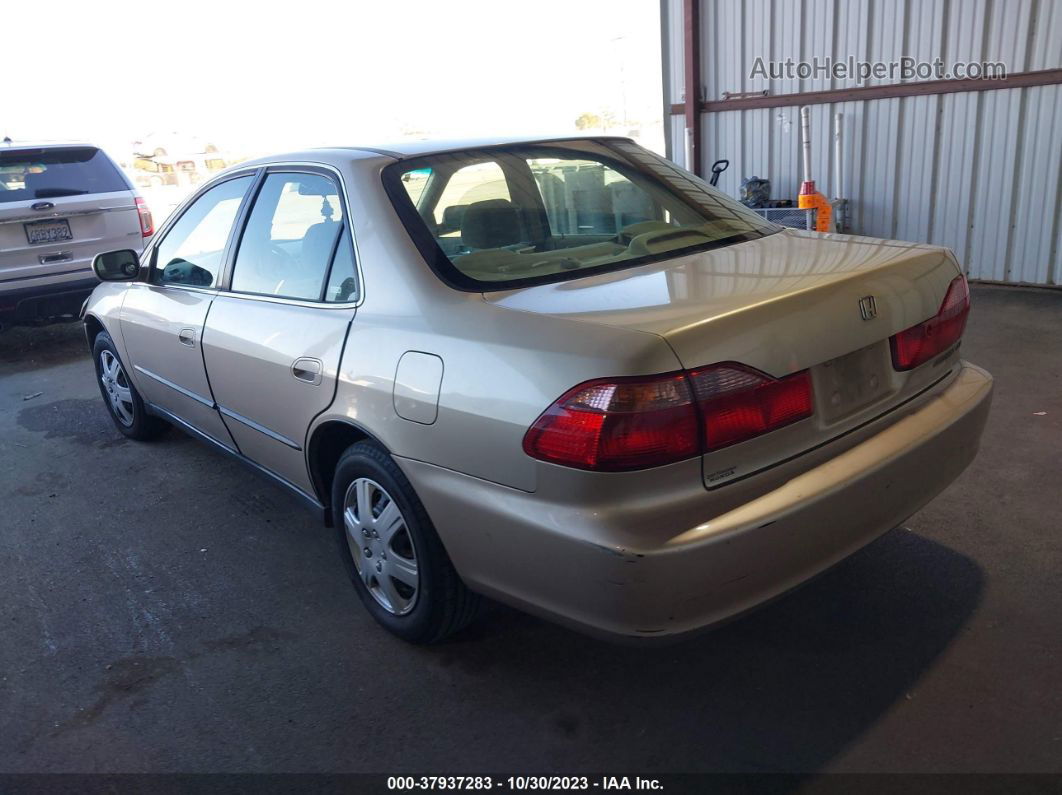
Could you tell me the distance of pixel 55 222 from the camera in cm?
728

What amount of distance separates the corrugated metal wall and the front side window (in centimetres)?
619

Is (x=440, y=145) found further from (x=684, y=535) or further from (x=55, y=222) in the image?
(x=55, y=222)

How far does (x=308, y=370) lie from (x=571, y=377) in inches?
46.8

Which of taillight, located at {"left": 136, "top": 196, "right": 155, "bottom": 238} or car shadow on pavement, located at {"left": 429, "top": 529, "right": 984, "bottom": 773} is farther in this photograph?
taillight, located at {"left": 136, "top": 196, "right": 155, "bottom": 238}

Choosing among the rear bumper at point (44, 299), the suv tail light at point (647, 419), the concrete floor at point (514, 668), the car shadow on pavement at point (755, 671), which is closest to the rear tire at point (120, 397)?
the concrete floor at point (514, 668)

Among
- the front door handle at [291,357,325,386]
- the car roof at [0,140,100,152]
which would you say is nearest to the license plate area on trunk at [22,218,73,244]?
the car roof at [0,140,100,152]

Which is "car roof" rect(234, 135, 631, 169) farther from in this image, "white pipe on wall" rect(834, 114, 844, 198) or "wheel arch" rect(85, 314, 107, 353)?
"white pipe on wall" rect(834, 114, 844, 198)

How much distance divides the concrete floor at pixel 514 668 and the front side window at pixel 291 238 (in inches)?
45.4

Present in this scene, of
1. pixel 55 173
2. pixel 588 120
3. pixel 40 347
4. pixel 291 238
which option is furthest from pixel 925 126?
pixel 588 120

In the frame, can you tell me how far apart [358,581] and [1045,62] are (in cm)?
674

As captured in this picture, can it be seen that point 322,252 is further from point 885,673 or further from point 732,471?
point 885,673

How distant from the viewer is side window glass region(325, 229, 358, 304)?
276cm

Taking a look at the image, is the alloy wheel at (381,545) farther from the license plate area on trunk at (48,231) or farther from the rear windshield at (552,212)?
the license plate area on trunk at (48,231)

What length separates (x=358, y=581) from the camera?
3014 millimetres
